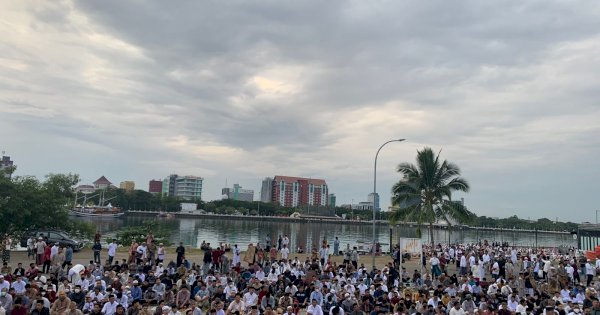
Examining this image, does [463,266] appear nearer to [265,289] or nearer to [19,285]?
[265,289]

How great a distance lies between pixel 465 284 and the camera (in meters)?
20.6

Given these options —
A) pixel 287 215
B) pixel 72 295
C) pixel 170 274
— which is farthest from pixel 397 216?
pixel 287 215

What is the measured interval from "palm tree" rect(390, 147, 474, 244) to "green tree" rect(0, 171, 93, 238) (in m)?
23.1

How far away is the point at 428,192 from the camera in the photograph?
34.8m

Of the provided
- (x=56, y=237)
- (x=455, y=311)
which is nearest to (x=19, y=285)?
(x=455, y=311)

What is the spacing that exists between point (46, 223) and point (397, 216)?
24.1 m

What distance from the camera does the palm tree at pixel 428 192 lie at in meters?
34.3

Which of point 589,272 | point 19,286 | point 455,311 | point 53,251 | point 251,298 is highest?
point 53,251

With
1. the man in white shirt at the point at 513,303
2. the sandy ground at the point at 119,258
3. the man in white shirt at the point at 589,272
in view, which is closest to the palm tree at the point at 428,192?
the sandy ground at the point at 119,258

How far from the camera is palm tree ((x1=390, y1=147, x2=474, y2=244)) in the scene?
34312 mm

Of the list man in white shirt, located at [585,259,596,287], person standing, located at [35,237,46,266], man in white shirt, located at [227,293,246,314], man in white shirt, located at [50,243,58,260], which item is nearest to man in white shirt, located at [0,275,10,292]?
man in white shirt, located at [50,243,58,260]

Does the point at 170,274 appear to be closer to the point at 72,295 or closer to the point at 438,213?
the point at 72,295

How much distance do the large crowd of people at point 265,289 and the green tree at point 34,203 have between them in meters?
4.47

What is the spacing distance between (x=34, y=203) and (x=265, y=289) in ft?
66.6
